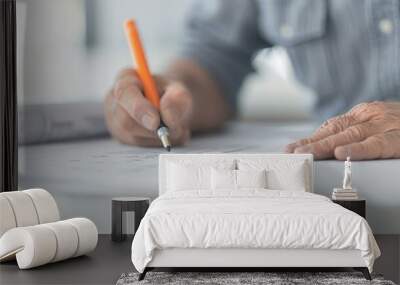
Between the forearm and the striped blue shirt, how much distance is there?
92mm

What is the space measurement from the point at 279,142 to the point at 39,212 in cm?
236

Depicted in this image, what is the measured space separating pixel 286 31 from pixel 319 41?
317 millimetres

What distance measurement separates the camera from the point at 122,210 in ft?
21.3

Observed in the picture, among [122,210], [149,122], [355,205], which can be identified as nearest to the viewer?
[355,205]

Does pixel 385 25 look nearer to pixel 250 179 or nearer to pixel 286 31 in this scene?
pixel 286 31

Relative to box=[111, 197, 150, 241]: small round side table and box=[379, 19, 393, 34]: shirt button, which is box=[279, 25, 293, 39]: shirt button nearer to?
box=[379, 19, 393, 34]: shirt button

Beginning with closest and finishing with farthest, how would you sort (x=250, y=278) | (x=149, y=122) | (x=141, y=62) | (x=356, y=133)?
(x=250, y=278), (x=356, y=133), (x=149, y=122), (x=141, y=62)

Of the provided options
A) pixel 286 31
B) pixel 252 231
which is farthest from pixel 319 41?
pixel 252 231

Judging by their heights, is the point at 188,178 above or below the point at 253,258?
above

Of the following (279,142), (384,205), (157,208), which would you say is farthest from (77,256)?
(384,205)

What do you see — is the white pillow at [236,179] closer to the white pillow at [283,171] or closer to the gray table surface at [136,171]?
the white pillow at [283,171]

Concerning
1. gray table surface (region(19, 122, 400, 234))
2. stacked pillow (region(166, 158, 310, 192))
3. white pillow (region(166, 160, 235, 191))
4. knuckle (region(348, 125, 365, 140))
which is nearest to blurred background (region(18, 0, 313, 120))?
gray table surface (region(19, 122, 400, 234))

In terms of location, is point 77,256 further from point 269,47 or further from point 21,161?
point 269,47

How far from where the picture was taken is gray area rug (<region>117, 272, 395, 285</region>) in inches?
193
